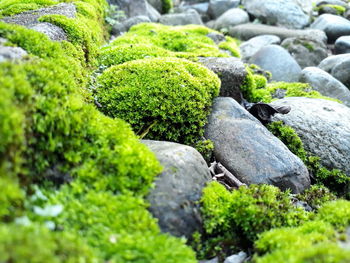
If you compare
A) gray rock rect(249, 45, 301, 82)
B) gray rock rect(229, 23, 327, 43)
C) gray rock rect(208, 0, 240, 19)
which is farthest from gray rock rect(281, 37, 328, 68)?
gray rock rect(208, 0, 240, 19)

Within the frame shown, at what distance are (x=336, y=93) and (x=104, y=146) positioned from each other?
28.8 feet

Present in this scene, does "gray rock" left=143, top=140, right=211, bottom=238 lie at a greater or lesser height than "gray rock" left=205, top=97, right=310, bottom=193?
greater

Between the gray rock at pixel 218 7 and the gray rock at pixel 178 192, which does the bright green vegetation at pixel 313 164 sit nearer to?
the gray rock at pixel 178 192

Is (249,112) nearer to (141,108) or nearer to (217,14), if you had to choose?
(141,108)

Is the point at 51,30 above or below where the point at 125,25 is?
above

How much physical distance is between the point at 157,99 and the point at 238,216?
254cm

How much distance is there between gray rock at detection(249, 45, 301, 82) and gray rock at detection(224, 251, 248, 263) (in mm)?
9225

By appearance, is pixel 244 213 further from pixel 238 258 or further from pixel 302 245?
pixel 302 245

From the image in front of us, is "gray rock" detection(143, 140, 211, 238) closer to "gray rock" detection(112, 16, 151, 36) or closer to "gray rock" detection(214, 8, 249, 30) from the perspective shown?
"gray rock" detection(112, 16, 151, 36)

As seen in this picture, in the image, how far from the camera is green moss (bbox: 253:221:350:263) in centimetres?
276

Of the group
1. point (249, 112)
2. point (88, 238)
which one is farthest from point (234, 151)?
point (88, 238)

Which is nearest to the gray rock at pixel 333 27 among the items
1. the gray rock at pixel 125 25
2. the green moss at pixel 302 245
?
the gray rock at pixel 125 25

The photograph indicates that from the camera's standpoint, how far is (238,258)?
362 centimetres

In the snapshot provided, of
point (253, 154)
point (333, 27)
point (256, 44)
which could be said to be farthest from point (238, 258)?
point (333, 27)
